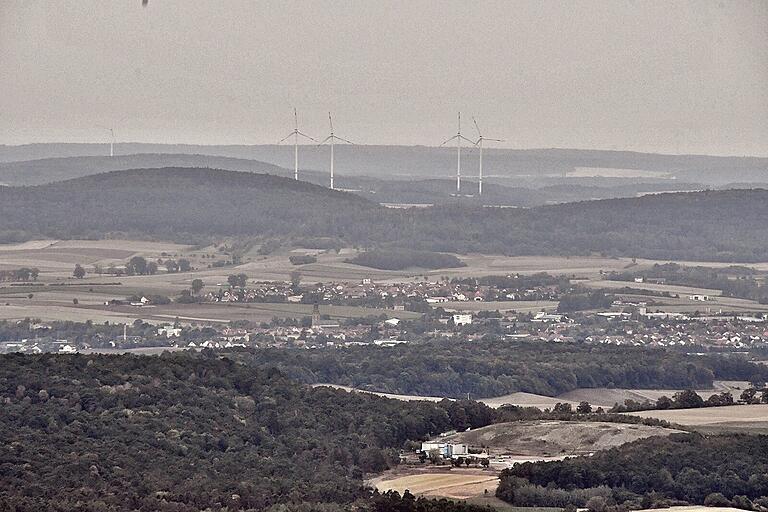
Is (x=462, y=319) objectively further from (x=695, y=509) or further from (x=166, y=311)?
(x=695, y=509)

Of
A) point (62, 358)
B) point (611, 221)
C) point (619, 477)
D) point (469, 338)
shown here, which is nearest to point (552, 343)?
point (469, 338)

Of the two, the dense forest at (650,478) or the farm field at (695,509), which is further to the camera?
the dense forest at (650,478)

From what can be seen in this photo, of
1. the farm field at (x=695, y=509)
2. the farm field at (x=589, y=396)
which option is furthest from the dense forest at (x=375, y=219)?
the farm field at (x=695, y=509)

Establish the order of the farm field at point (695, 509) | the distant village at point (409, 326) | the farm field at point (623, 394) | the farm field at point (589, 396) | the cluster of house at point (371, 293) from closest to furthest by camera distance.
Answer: the farm field at point (695, 509) < the farm field at point (589, 396) < the farm field at point (623, 394) < the distant village at point (409, 326) < the cluster of house at point (371, 293)

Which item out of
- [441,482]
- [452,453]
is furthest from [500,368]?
[441,482]

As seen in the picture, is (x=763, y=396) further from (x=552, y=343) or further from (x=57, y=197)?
(x=57, y=197)

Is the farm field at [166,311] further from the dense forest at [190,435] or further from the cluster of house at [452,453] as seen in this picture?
the cluster of house at [452,453]
